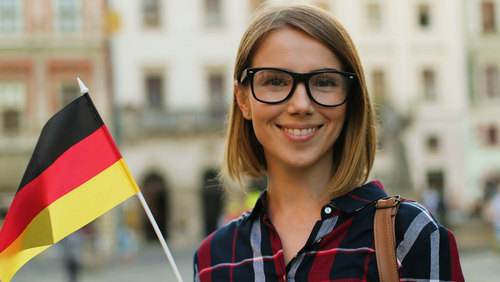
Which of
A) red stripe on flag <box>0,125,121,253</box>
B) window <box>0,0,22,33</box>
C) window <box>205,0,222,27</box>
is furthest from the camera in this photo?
window <box>205,0,222,27</box>

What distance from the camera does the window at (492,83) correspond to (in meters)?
25.6

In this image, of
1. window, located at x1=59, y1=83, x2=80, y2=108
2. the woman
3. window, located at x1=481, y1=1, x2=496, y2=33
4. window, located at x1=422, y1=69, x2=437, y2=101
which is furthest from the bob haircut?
window, located at x1=481, y1=1, x2=496, y2=33

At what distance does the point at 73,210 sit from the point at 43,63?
2124cm

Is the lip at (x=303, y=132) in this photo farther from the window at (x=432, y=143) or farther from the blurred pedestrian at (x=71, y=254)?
the window at (x=432, y=143)

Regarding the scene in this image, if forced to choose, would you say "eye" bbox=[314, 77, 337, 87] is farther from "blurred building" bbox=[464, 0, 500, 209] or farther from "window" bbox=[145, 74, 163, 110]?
"blurred building" bbox=[464, 0, 500, 209]

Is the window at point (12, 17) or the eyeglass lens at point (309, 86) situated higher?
the window at point (12, 17)

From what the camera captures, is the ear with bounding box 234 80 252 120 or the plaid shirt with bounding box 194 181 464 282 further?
the ear with bounding box 234 80 252 120

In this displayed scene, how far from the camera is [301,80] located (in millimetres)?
1605

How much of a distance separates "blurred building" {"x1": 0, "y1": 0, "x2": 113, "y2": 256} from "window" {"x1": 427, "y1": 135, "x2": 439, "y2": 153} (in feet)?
45.9

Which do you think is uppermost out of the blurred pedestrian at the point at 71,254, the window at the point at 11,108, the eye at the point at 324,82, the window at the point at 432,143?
the window at the point at 11,108

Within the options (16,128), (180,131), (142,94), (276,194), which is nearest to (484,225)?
(180,131)

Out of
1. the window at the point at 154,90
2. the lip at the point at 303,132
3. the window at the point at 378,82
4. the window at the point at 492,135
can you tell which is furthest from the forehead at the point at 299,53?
the window at the point at 492,135

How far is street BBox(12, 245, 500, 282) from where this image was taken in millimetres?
10400

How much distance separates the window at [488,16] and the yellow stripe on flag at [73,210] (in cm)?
2713
